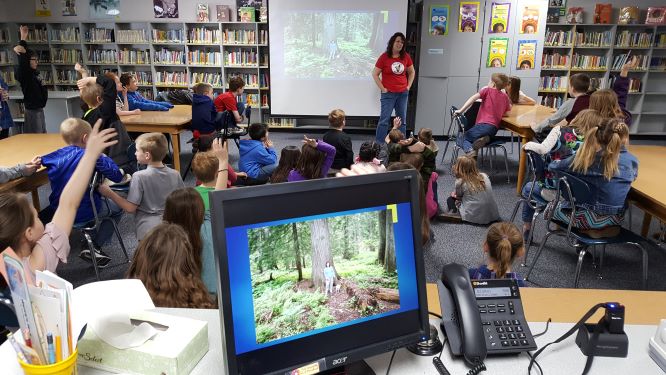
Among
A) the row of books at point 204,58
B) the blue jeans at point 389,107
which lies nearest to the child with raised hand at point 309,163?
the blue jeans at point 389,107

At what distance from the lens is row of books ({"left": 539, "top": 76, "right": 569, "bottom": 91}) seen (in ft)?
24.6

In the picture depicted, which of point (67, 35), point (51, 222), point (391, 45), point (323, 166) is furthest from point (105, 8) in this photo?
point (51, 222)

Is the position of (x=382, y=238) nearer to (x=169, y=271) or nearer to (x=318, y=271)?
(x=318, y=271)

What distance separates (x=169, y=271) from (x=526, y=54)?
676cm

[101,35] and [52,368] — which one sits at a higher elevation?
[101,35]

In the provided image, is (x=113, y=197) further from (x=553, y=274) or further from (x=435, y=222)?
(x=553, y=274)

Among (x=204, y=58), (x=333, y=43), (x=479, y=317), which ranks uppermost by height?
(x=333, y=43)

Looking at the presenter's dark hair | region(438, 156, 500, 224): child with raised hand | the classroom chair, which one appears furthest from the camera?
the presenter's dark hair

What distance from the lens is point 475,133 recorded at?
528 cm

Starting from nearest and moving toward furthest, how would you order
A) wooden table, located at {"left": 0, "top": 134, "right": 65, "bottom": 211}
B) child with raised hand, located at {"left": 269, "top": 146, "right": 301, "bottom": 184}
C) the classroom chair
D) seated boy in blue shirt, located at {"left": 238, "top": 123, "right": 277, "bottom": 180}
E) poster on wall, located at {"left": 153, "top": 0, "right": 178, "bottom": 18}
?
the classroom chair, wooden table, located at {"left": 0, "top": 134, "right": 65, "bottom": 211}, child with raised hand, located at {"left": 269, "top": 146, "right": 301, "bottom": 184}, seated boy in blue shirt, located at {"left": 238, "top": 123, "right": 277, "bottom": 180}, poster on wall, located at {"left": 153, "top": 0, "right": 178, "bottom": 18}

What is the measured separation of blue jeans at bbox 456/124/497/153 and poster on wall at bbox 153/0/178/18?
5064 mm

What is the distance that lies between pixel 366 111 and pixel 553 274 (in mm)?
4630

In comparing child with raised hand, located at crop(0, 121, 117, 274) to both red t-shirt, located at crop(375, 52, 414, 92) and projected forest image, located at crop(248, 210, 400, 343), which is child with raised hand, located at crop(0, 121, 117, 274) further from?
red t-shirt, located at crop(375, 52, 414, 92)

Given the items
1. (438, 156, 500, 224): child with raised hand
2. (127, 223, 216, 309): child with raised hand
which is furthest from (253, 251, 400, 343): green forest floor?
(438, 156, 500, 224): child with raised hand
